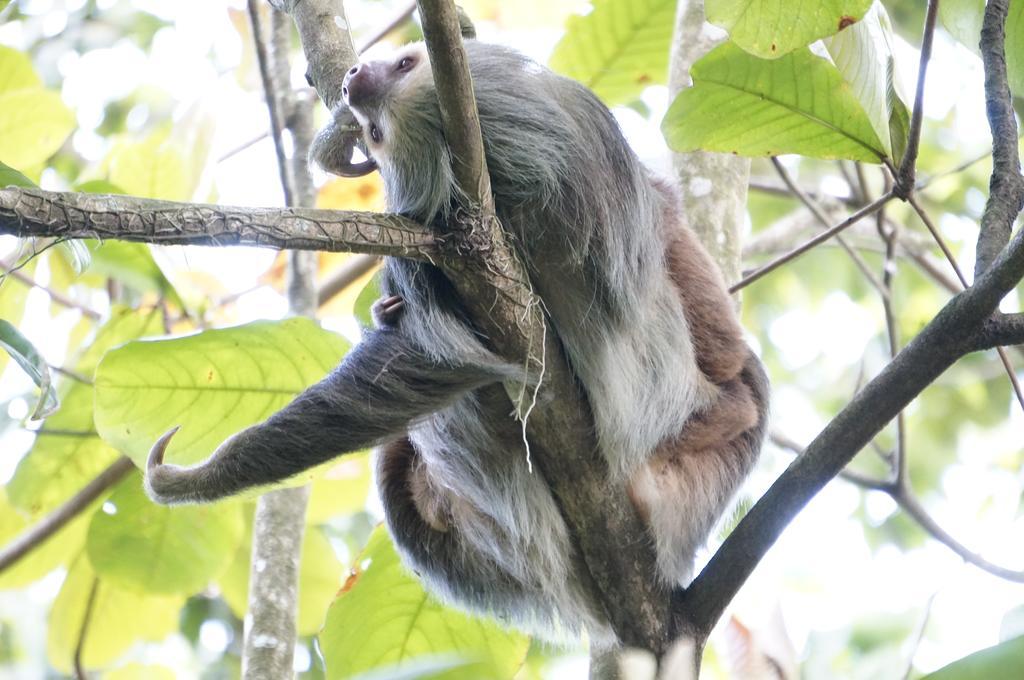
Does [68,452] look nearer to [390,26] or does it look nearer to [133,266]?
[133,266]

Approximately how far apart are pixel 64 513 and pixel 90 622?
2.33 ft

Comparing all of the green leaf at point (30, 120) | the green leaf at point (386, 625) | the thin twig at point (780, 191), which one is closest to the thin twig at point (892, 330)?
the thin twig at point (780, 191)

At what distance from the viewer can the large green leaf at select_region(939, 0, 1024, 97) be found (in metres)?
2.93

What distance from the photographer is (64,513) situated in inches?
171

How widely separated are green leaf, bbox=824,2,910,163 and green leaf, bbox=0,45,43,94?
3.35m

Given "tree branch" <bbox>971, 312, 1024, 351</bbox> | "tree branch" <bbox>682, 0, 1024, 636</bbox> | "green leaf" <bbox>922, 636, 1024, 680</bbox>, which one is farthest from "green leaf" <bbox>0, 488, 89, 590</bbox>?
"green leaf" <bbox>922, 636, 1024, 680</bbox>

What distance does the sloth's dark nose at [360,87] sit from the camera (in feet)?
8.95

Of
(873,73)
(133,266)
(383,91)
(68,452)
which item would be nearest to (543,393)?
(383,91)

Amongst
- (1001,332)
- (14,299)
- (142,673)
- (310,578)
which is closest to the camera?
(1001,332)

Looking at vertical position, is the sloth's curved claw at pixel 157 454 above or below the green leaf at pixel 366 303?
above

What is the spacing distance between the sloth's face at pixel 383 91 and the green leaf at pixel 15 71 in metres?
2.50

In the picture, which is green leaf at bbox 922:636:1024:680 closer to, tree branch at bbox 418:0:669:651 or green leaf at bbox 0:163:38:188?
tree branch at bbox 418:0:669:651

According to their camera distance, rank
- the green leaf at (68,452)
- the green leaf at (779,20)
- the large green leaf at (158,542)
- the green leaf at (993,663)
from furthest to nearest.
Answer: the green leaf at (68,452)
the large green leaf at (158,542)
the green leaf at (779,20)
the green leaf at (993,663)

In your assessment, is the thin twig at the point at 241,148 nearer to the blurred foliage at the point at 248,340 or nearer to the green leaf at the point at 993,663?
the blurred foliage at the point at 248,340
